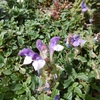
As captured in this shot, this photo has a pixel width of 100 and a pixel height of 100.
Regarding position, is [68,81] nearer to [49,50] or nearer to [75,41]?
[49,50]

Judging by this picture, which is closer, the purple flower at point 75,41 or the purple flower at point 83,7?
the purple flower at point 75,41

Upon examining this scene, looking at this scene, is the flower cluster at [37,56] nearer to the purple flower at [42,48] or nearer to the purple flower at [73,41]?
the purple flower at [42,48]

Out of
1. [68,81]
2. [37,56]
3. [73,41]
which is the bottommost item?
[68,81]

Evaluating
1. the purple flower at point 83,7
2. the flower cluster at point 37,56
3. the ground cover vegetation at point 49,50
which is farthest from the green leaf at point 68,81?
the purple flower at point 83,7

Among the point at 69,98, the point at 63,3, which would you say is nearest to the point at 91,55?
the point at 69,98

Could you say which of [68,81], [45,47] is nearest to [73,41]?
[68,81]

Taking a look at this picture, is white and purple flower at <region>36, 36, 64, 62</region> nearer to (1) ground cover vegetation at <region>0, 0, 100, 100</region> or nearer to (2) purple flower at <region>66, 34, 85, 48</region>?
(1) ground cover vegetation at <region>0, 0, 100, 100</region>

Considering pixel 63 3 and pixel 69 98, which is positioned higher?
pixel 63 3

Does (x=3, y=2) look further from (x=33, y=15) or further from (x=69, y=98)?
(x=69, y=98)
